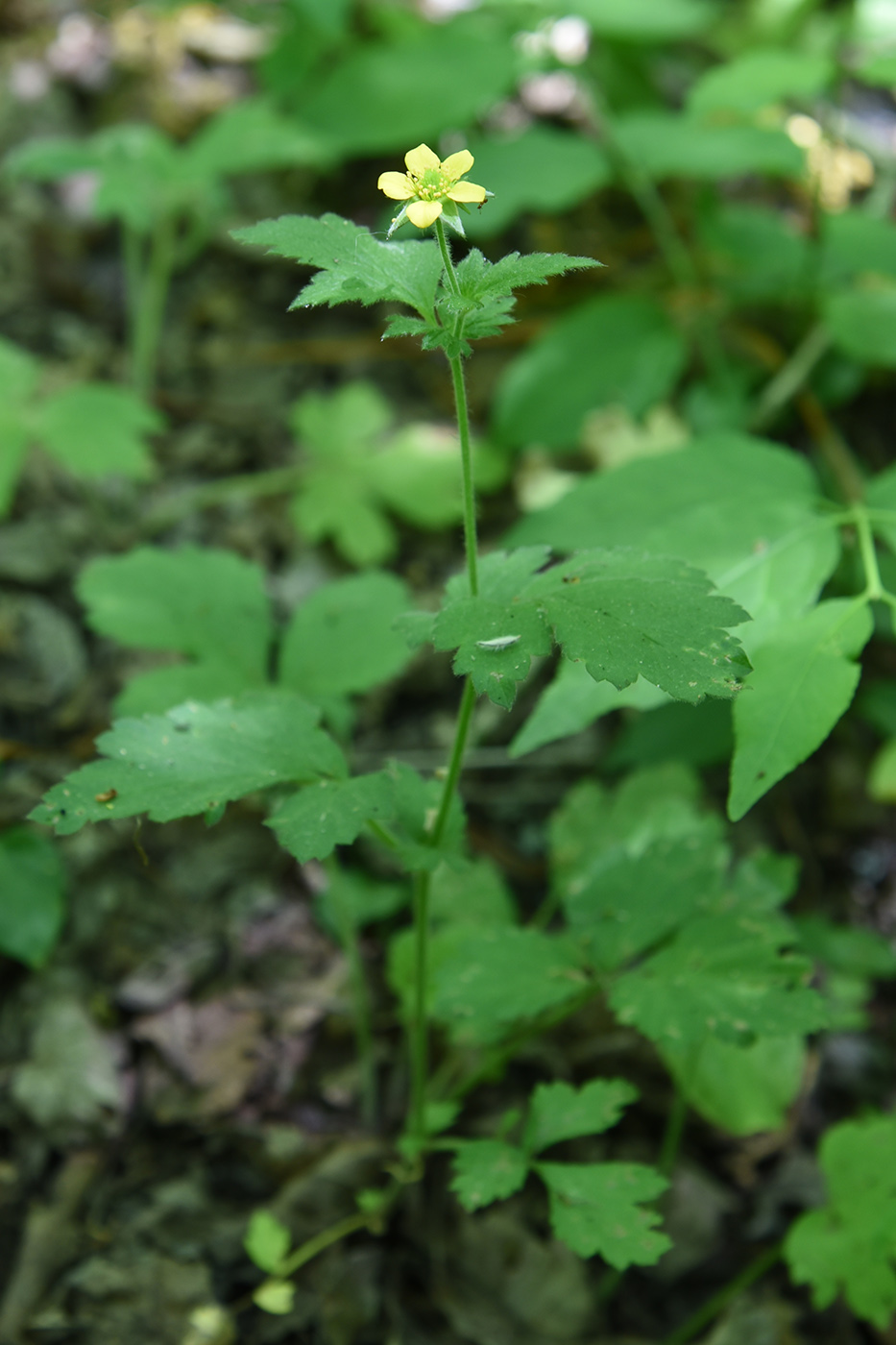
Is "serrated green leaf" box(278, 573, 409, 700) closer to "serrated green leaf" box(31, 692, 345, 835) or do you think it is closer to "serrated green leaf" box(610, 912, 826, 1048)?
"serrated green leaf" box(31, 692, 345, 835)

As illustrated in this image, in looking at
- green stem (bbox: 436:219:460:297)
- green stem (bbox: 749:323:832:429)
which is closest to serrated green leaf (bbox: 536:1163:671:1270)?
green stem (bbox: 436:219:460:297)

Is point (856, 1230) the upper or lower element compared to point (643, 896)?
lower

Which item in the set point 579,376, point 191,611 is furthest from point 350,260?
point 579,376

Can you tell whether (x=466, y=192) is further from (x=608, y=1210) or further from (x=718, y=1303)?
(x=718, y=1303)

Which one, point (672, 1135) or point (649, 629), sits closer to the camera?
point (649, 629)

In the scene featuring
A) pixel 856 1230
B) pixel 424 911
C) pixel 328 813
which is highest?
pixel 328 813

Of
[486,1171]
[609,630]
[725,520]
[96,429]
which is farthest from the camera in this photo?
[96,429]

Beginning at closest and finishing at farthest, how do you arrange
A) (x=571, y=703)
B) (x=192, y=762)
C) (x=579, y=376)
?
(x=192, y=762), (x=571, y=703), (x=579, y=376)
